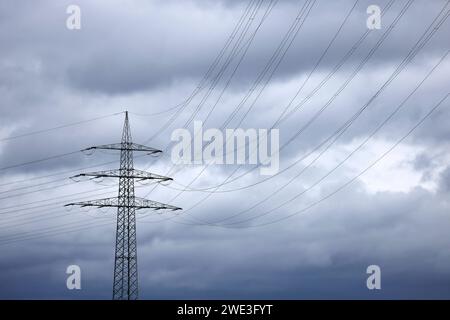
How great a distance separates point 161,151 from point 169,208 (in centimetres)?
569

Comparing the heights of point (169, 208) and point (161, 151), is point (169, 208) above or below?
below

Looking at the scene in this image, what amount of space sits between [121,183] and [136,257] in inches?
304
